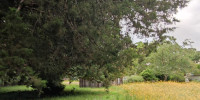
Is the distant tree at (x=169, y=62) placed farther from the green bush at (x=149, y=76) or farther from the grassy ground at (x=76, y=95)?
the grassy ground at (x=76, y=95)

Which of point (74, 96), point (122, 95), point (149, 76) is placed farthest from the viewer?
point (149, 76)

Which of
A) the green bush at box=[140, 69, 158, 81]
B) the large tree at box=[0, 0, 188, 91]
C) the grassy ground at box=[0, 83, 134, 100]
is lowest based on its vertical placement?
the grassy ground at box=[0, 83, 134, 100]

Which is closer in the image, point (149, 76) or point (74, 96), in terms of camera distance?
point (74, 96)

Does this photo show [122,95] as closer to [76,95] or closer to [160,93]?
[160,93]

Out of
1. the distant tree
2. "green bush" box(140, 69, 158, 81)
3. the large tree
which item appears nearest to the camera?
the large tree

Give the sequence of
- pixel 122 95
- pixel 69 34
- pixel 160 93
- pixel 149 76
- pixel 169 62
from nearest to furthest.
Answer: pixel 69 34 → pixel 122 95 → pixel 160 93 → pixel 149 76 → pixel 169 62

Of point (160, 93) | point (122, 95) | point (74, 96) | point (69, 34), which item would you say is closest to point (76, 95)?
point (74, 96)

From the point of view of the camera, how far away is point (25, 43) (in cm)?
519

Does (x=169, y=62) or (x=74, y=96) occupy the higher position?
(x=169, y=62)

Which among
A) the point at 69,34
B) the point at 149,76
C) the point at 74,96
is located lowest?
the point at 74,96

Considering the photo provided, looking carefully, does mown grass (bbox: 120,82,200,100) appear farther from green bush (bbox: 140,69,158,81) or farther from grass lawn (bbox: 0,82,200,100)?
green bush (bbox: 140,69,158,81)

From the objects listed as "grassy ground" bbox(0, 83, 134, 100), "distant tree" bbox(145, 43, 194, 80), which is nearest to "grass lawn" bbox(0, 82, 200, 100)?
"grassy ground" bbox(0, 83, 134, 100)

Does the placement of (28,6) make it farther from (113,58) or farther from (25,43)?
(113,58)

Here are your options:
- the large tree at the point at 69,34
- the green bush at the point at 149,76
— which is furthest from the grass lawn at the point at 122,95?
the green bush at the point at 149,76
